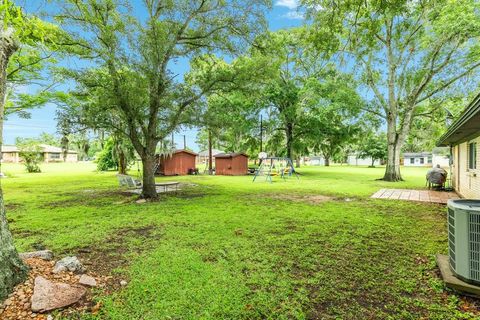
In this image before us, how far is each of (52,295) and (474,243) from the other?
4.12 meters

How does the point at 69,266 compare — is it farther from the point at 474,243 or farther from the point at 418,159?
the point at 418,159

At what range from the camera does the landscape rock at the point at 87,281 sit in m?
2.81

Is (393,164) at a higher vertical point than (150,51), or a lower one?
lower

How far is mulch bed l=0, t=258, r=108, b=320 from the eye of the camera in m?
2.26

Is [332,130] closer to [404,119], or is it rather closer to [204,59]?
[404,119]

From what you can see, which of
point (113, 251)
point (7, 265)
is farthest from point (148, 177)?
point (7, 265)

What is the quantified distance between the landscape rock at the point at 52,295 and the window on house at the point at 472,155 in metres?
9.61

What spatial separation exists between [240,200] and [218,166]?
14178 mm

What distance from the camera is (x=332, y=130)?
20484 millimetres

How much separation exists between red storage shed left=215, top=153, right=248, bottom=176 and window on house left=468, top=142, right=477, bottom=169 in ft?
52.3

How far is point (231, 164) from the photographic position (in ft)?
72.8

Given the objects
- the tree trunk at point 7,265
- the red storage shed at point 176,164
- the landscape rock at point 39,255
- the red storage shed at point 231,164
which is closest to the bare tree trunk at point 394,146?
the red storage shed at point 231,164

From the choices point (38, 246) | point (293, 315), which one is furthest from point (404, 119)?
point (38, 246)

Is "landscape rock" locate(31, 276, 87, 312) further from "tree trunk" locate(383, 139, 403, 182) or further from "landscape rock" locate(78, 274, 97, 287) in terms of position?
"tree trunk" locate(383, 139, 403, 182)
